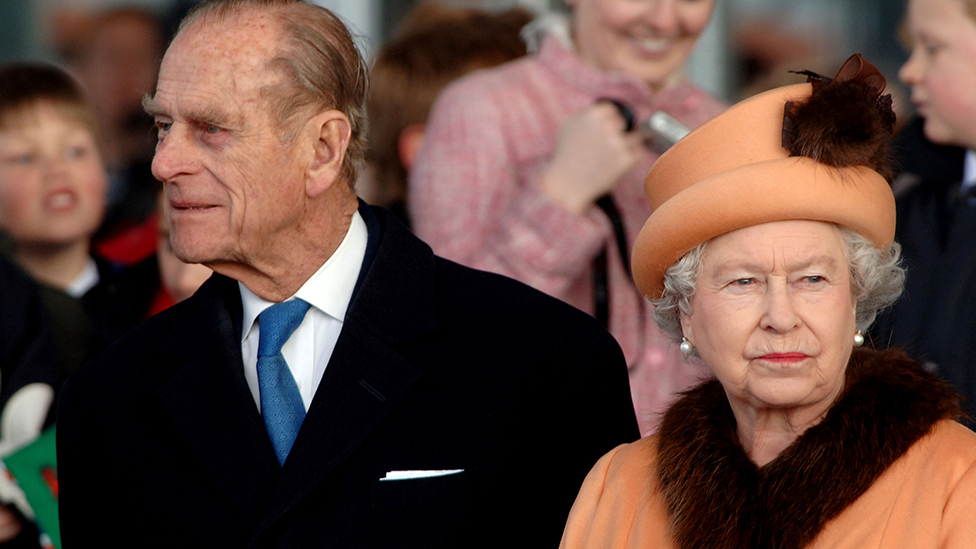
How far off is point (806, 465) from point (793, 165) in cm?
54

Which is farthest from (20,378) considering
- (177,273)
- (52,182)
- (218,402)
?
(218,402)

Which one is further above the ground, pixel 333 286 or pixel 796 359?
pixel 796 359

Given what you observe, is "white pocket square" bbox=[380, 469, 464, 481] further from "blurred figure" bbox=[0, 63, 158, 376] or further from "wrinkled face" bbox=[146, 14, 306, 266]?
"blurred figure" bbox=[0, 63, 158, 376]

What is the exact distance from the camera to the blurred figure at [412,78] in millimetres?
4426

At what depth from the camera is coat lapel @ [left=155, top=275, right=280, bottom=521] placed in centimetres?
259

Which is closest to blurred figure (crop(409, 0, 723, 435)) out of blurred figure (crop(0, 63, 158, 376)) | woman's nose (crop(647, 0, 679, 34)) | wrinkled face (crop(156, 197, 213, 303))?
woman's nose (crop(647, 0, 679, 34))

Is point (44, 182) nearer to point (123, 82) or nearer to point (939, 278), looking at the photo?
point (123, 82)

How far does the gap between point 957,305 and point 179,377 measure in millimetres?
1915

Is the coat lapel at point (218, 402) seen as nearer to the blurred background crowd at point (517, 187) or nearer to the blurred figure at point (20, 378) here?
the blurred background crowd at point (517, 187)

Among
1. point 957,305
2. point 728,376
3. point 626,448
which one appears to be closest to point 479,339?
point 626,448

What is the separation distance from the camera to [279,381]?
2.67 meters

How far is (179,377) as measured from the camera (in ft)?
8.99

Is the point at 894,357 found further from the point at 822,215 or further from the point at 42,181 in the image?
the point at 42,181

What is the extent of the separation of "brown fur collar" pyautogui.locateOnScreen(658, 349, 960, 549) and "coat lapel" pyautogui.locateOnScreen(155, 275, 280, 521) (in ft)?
2.73
